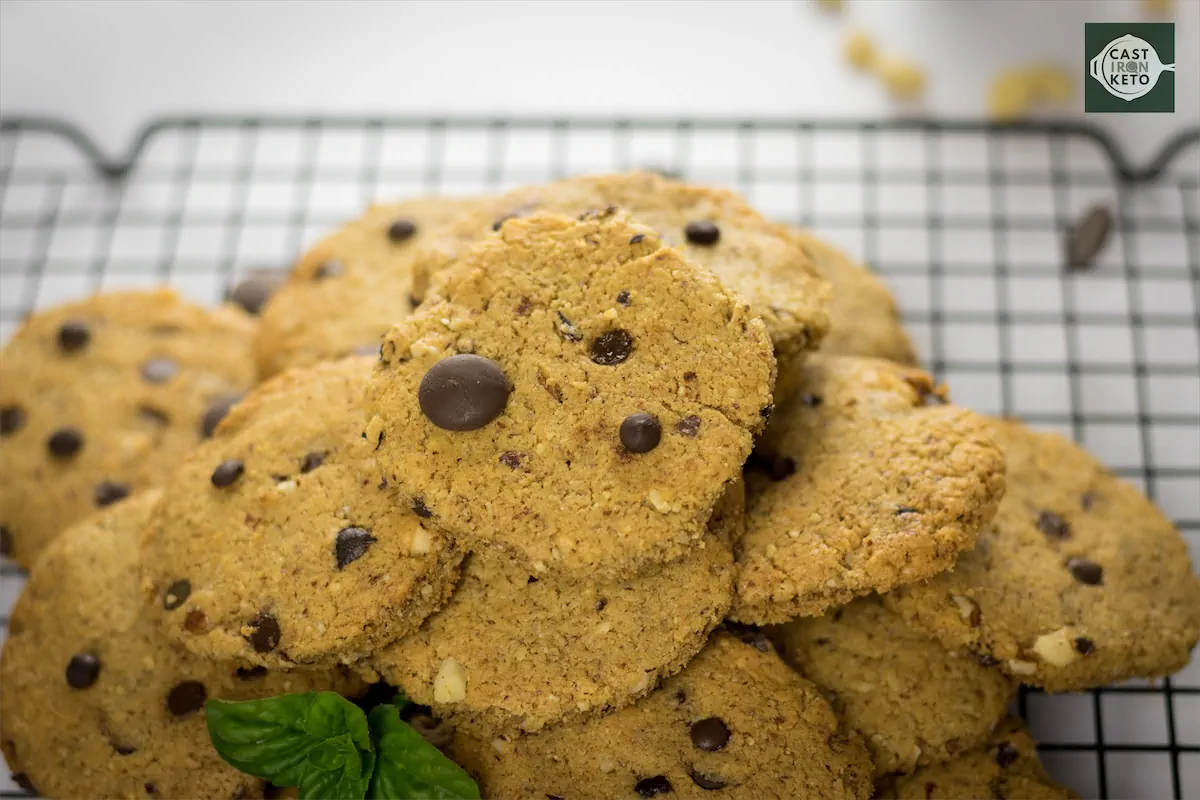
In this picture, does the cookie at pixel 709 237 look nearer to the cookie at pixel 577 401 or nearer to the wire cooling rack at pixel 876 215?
the cookie at pixel 577 401

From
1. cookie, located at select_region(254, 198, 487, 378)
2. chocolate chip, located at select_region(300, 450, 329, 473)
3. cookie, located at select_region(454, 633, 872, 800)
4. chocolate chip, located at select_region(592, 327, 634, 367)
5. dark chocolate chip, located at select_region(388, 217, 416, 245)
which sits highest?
chocolate chip, located at select_region(592, 327, 634, 367)

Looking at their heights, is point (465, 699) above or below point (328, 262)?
below

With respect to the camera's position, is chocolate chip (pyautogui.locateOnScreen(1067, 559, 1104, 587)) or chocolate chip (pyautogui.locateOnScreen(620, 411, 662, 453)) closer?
chocolate chip (pyautogui.locateOnScreen(620, 411, 662, 453))

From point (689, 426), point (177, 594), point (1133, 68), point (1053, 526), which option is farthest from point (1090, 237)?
point (177, 594)

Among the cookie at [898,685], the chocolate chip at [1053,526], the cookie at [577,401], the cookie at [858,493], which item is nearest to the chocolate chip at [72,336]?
the cookie at [577,401]

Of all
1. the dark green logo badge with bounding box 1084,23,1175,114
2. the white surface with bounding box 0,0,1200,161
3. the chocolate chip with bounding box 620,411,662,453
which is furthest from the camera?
the white surface with bounding box 0,0,1200,161

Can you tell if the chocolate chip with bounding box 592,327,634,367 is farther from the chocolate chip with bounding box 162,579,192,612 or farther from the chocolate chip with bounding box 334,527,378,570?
the chocolate chip with bounding box 162,579,192,612

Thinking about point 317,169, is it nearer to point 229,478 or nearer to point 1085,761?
point 229,478

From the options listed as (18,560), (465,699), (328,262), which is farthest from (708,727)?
(18,560)

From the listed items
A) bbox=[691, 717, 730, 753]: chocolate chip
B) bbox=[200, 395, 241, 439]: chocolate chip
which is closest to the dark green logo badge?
bbox=[691, 717, 730, 753]: chocolate chip
